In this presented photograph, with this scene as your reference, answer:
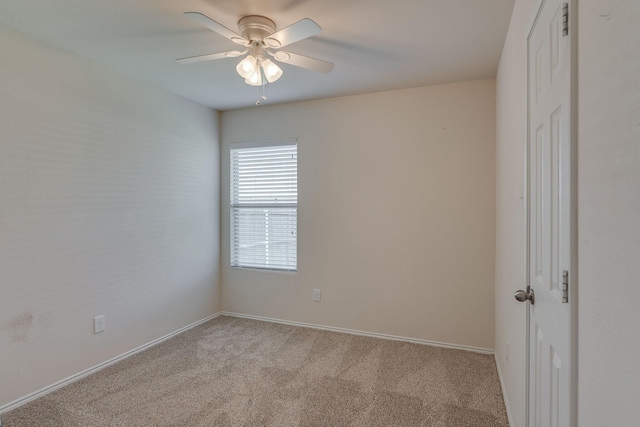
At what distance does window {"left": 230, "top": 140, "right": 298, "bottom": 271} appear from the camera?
3.61 meters

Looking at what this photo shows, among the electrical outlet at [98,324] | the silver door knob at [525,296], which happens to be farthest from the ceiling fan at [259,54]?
the electrical outlet at [98,324]

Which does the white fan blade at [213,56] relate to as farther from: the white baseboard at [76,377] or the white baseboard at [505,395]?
the white baseboard at [505,395]

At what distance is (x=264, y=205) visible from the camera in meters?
3.73

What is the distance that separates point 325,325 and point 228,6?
116 inches

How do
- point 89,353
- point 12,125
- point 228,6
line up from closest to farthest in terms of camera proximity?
point 228,6 → point 12,125 → point 89,353

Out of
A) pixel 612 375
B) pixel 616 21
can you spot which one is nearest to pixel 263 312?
pixel 612 375

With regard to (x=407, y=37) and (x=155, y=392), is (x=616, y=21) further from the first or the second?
(x=155, y=392)

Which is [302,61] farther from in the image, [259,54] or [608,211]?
[608,211]

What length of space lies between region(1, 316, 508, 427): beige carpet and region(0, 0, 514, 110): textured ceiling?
244 cm

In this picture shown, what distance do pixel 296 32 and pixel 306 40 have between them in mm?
574

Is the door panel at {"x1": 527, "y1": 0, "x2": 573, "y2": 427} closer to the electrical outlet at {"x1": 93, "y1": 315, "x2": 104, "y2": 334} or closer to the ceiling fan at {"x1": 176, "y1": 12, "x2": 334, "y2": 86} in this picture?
the ceiling fan at {"x1": 176, "y1": 12, "x2": 334, "y2": 86}

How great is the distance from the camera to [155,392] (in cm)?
227

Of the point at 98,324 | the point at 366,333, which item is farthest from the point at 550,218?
the point at 98,324

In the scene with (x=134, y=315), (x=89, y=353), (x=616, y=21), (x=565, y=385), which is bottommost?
(x=89, y=353)
